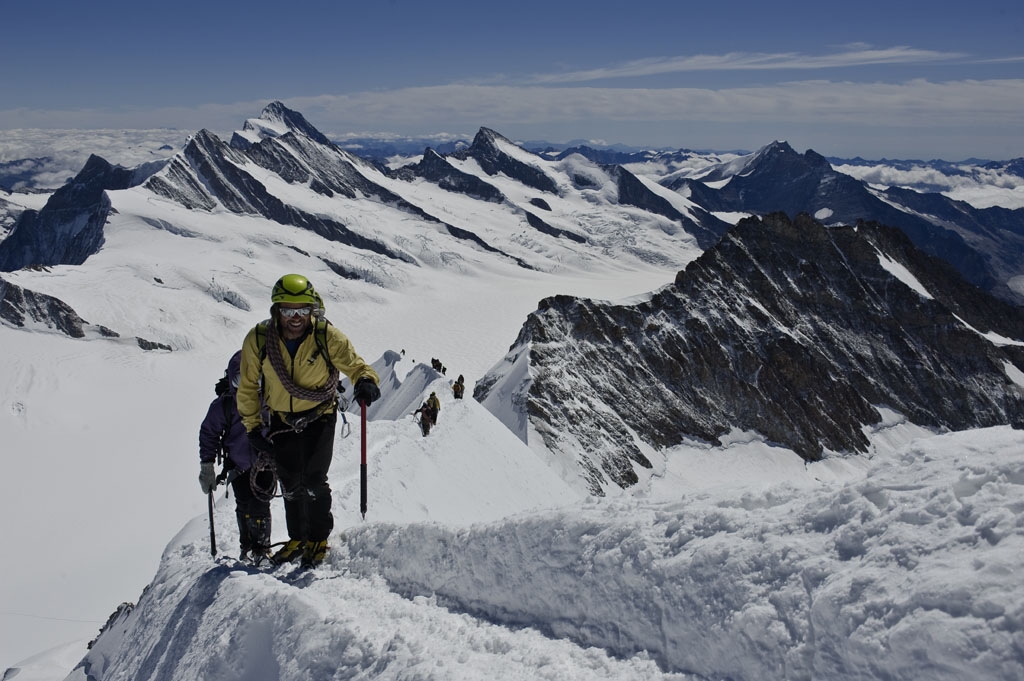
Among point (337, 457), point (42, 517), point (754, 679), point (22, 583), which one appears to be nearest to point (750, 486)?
point (754, 679)

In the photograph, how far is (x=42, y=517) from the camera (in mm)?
30438

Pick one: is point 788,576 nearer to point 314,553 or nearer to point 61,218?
point 314,553

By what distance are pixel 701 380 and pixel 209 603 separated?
42291mm

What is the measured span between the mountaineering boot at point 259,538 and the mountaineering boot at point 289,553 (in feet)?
0.63

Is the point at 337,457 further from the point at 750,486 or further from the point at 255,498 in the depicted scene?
the point at 750,486

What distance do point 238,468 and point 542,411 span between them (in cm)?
2636

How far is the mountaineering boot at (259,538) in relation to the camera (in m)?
7.48

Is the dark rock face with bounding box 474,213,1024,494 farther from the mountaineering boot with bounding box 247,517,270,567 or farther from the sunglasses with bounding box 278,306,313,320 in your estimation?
the sunglasses with bounding box 278,306,313,320

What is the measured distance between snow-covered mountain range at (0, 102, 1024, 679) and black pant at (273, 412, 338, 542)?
1.55 feet

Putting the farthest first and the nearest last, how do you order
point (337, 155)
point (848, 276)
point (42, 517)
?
point (337, 155)
point (848, 276)
point (42, 517)

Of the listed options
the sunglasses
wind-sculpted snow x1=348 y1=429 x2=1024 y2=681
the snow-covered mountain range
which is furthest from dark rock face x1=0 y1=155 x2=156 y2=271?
wind-sculpted snow x1=348 y1=429 x2=1024 y2=681

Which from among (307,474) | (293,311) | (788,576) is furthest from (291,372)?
(788,576)

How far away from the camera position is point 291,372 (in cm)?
650

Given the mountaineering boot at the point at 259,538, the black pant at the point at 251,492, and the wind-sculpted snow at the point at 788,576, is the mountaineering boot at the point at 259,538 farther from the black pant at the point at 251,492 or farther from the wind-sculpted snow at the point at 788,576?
the wind-sculpted snow at the point at 788,576
